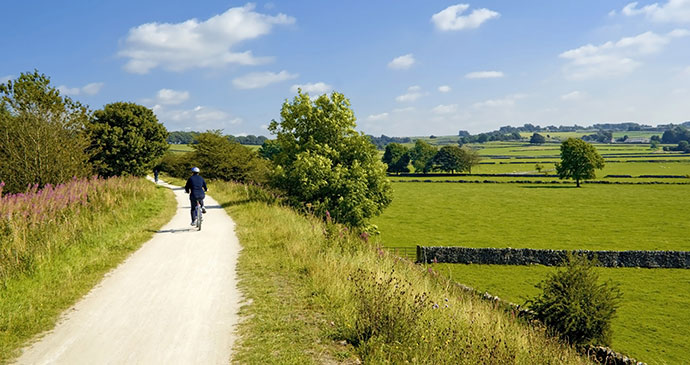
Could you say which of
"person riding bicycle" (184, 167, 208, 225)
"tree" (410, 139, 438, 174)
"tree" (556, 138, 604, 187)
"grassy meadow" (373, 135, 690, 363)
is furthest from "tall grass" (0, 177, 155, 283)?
"tree" (410, 139, 438, 174)

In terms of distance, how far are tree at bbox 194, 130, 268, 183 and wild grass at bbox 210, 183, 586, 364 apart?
32432 mm

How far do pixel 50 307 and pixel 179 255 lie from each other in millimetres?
3797

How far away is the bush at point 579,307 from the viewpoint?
523 inches

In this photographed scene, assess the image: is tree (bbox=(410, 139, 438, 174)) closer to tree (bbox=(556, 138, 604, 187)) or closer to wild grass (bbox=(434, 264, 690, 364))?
tree (bbox=(556, 138, 604, 187))

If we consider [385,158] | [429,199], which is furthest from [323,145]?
[385,158]

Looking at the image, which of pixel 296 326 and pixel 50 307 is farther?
pixel 50 307

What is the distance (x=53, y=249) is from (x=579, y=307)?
1578 cm

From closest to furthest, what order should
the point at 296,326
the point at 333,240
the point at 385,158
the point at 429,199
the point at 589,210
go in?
the point at 296,326 < the point at 333,240 < the point at 589,210 < the point at 429,199 < the point at 385,158

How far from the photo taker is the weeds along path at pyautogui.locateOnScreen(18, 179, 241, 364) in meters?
5.28

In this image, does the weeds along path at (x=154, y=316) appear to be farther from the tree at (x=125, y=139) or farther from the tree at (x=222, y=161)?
the tree at (x=222, y=161)

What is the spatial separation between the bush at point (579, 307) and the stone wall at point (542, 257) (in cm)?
1565

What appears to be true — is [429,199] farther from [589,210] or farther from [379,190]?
[379,190]

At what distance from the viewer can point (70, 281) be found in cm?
792

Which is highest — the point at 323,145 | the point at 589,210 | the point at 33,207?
the point at 323,145
